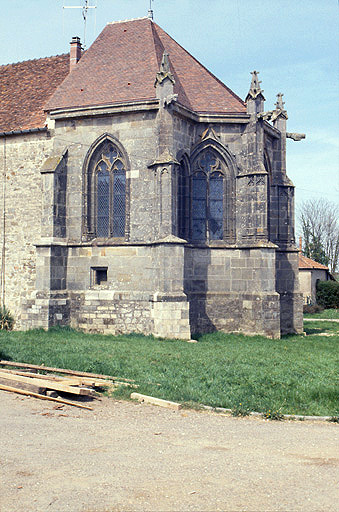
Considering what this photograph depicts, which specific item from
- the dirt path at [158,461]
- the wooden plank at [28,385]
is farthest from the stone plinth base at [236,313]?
the dirt path at [158,461]

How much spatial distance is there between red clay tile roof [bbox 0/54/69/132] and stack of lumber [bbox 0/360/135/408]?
12305 mm

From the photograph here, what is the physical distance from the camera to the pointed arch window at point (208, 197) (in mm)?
19766

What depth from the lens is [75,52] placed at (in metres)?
23.2

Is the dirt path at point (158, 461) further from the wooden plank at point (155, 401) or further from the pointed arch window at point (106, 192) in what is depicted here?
the pointed arch window at point (106, 192)

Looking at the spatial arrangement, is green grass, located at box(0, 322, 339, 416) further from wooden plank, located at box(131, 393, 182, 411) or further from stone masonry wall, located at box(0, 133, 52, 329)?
stone masonry wall, located at box(0, 133, 52, 329)

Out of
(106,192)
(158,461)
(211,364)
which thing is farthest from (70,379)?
(106,192)

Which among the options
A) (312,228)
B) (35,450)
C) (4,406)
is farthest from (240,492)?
(312,228)

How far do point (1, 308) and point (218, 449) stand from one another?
1599 centimetres

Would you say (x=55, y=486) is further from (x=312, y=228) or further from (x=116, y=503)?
(x=312, y=228)

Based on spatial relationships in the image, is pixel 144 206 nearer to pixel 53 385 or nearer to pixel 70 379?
pixel 70 379

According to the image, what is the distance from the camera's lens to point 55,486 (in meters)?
5.31

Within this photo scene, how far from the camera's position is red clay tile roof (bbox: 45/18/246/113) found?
19422 millimetres

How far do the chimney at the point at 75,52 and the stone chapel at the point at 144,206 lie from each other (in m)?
2.47

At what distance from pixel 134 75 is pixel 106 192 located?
4269 mm
